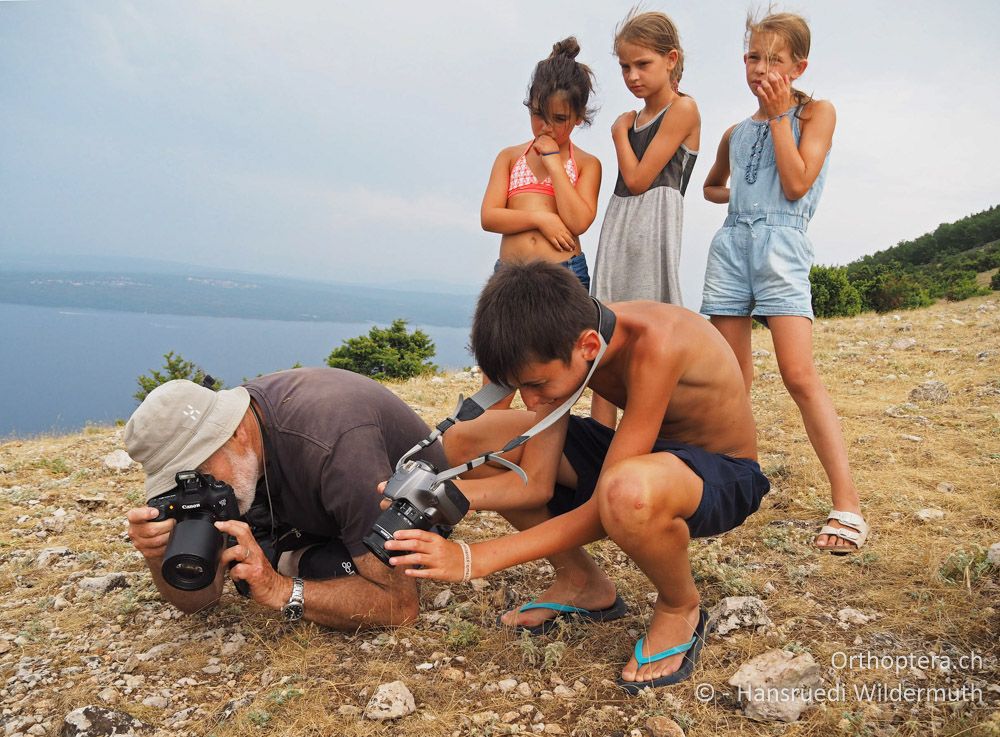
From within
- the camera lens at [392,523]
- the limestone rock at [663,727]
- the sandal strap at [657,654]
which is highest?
the camera lens at [392,523]

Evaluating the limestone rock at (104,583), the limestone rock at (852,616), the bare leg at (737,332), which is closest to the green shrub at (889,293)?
the bare leg at (737,332)

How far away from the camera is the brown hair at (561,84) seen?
11.8ft

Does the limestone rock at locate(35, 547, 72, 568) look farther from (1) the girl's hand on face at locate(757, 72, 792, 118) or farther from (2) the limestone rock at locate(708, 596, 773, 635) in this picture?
(1) the girl's hand on face at locate(757, 72, 792, 118)

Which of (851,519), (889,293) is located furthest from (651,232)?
(889,293)

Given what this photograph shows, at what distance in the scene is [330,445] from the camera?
2305 millimetres

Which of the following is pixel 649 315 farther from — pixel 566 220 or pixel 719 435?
pixel 566 220

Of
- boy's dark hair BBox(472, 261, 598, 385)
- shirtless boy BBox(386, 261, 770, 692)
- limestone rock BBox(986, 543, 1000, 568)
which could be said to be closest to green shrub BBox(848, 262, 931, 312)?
limestone rock BBox(986, 543, 1000, 568)

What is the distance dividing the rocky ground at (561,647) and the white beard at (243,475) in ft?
1.73

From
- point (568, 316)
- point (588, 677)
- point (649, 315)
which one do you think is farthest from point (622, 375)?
point (588, 677)

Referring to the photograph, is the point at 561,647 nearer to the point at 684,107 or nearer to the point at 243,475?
the point at 243,475

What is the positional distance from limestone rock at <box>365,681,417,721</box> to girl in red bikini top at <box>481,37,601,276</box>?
2.18 metres

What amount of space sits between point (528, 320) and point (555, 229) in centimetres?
175

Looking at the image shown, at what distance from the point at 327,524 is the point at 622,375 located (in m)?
1.20

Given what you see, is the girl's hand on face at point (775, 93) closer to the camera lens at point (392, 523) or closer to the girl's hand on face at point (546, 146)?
the girl's hand on face at point (546, 146)
